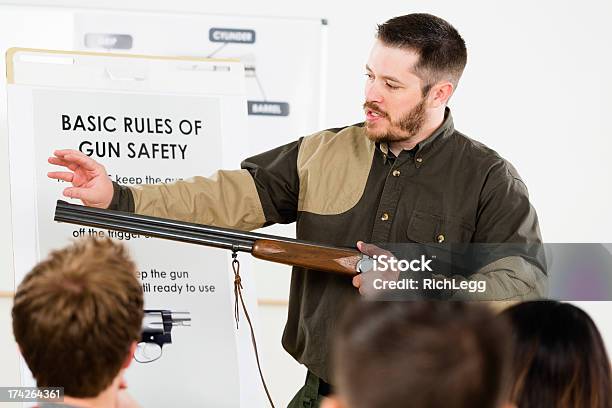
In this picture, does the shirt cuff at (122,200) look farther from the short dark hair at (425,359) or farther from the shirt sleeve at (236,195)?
the short dark hair at (425,359)

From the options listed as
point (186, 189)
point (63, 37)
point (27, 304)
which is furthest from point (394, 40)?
point (63, 37)

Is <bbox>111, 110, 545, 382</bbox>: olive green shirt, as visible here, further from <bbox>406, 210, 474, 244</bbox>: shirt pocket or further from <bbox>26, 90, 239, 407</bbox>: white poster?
<bbox>26, 90, 239, 407</bbox>: white poster

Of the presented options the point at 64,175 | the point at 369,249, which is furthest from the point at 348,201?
the point at 64,175

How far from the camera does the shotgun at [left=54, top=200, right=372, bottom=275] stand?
213 centimetres

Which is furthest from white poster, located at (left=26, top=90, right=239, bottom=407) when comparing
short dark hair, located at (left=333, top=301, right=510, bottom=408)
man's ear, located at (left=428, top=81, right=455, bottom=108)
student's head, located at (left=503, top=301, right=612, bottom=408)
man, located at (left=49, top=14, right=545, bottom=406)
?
short dark hair, located at (left=333, top=301, right=510, bottom=408)

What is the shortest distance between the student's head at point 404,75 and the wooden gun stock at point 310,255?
32 cm

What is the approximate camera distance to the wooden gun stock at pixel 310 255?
7.10 ft

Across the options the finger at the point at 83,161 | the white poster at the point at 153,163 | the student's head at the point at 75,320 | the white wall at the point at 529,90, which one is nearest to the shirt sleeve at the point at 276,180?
the white poster at the point at 153,163

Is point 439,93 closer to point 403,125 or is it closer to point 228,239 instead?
point 403,125

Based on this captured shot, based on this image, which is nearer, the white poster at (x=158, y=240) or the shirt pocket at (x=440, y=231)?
the shirt pocket at (x=440, y=231)

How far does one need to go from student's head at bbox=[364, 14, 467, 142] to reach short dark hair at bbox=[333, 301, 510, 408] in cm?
135

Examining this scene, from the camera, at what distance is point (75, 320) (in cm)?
131

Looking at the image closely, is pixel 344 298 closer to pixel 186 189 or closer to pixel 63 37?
pixel 186 189

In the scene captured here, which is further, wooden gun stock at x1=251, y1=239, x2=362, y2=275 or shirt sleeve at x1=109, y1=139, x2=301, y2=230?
shirt sleeve at x1=109, y1=139, x2=301, y2=230
